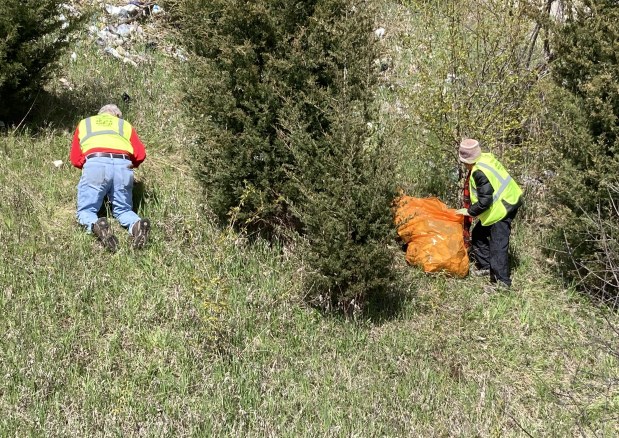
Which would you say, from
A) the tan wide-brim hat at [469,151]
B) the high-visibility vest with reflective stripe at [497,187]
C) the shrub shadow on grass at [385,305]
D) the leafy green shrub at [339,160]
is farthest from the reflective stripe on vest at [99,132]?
the high-visibility vest with reflective stripe at [497,187]

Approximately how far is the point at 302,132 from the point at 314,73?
0.66 m

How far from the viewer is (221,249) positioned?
21.3 feet

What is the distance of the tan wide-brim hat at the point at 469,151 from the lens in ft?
21.9

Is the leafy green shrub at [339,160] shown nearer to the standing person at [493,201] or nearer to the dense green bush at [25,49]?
the standing person at [493,201]

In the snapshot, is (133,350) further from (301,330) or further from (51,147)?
(51,147)

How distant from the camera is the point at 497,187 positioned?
6.72m

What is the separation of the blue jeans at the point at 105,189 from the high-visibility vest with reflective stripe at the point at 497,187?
3297 mm

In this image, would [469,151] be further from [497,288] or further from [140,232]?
[140,232]

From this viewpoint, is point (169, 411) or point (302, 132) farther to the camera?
point (302, 132)

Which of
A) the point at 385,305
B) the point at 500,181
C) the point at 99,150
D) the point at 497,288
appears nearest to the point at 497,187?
the point at 500,181

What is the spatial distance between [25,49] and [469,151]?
15.8ft

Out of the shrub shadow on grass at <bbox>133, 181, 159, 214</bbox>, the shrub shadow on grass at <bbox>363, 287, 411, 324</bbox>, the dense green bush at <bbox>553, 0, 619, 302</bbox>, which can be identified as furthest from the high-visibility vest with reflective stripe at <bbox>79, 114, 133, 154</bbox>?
the dense green bush at <bbox>553, 0, 619, 302</bbox>

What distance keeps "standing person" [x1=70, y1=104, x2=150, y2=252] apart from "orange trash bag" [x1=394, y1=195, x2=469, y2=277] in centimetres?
249

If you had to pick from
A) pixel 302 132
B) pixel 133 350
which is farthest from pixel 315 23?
pixel 133 350
